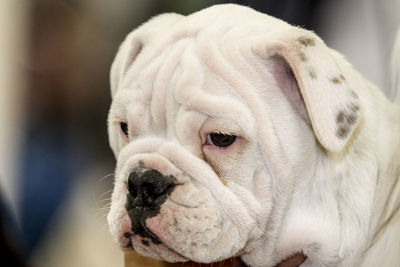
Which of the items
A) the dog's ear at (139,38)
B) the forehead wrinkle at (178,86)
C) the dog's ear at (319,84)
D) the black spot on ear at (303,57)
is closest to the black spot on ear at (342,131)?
the dog's ear at (319,84)

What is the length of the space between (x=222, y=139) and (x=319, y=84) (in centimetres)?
15

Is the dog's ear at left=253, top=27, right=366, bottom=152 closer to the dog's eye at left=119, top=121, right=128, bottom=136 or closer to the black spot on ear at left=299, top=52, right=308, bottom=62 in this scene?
the black spot on ear at left=299, top=52, right=308, bottom=62

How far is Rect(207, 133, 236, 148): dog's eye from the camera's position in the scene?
705mm

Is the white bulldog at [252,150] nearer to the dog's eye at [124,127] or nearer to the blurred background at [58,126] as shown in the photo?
the dog's eye at [124,127]

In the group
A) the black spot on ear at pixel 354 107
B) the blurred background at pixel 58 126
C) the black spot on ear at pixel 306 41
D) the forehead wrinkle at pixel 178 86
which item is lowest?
the blurred background at pixel 58 126

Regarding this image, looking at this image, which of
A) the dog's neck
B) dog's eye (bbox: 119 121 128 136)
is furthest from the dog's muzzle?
the dog's neck

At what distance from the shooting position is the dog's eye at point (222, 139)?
705 mm

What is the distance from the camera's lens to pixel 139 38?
0.83 m

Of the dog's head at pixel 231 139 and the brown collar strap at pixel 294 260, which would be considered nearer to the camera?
the dog's head at pixel 231 139

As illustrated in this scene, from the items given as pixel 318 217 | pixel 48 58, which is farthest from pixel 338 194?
pixel 48 58

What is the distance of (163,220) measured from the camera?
2.24ft

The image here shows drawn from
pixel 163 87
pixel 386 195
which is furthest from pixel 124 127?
pixel 386 195

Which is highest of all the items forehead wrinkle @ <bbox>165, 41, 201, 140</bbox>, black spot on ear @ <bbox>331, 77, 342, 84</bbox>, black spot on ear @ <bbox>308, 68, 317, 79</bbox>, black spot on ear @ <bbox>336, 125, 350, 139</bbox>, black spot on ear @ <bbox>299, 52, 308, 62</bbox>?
black spot on ear @ <bbox>299, 52, 308, 62</bbox>

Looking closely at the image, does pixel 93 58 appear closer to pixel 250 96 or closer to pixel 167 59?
pixel 167 59
